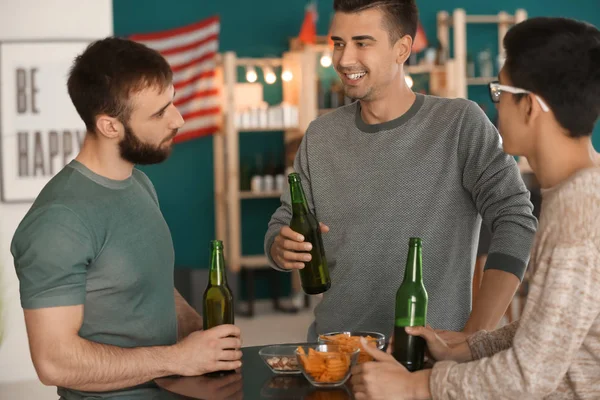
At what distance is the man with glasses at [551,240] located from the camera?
1.31 metres

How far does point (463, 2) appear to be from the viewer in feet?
27.3

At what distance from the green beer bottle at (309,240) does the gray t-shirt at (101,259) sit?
0.33 metres

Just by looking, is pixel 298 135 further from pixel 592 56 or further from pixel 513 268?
pixel 592 56

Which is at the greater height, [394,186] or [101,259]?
[394,186]

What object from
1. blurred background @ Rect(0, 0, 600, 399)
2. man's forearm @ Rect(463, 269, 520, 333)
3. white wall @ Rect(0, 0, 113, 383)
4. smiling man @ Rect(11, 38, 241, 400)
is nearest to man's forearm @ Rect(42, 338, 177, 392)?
smiling man @ Rect(11, 38, 241, 400)

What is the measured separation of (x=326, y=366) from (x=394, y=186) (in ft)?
2.44

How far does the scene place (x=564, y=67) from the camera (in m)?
1.42

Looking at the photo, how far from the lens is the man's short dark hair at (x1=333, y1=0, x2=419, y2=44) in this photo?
88.6 inches

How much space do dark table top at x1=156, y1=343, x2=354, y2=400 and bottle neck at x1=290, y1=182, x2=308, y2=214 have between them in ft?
1.39

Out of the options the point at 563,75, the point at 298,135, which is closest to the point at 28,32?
the point at 298,135

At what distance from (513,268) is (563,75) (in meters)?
0.70

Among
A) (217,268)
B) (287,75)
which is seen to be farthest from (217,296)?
(287,75)

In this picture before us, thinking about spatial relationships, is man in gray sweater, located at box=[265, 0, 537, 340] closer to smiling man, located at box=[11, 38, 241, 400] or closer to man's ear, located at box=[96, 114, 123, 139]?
smiling man, located at box=[11, 38, 241, 400]

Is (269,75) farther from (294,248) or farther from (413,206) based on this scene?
(294,248)
